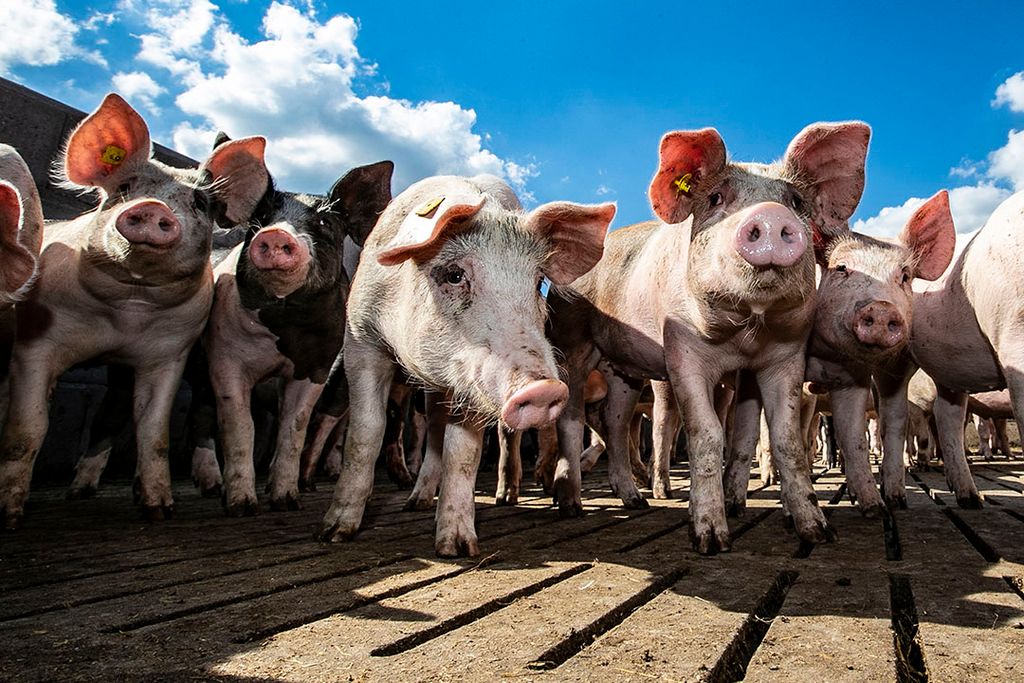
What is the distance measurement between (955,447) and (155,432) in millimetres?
5442

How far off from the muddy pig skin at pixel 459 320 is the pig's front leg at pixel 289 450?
1.23 m

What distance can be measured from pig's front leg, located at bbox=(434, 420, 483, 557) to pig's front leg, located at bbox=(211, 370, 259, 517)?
5.51ft

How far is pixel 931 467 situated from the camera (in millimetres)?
10391

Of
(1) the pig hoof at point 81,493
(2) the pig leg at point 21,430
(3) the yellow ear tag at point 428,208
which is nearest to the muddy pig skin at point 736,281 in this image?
(3) the yellow ear tag at point 428,208

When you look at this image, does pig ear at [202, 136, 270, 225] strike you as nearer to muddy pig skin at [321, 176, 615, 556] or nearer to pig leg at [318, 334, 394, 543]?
muddy pig skin at [321, 176, 615, 556]

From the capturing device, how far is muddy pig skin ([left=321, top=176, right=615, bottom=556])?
9.00ft

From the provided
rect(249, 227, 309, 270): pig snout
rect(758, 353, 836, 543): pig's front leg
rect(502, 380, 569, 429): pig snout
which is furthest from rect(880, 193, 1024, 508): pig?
rect(249, 227, 309, 270): pig snout

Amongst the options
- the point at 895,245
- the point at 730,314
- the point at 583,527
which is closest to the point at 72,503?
the point at 583,527

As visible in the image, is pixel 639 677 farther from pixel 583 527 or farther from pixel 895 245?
pixel 895 245

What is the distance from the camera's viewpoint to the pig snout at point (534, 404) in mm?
2465

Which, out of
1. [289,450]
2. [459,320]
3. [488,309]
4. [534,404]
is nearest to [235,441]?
[289,450]

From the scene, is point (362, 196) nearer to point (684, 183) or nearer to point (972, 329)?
point (684, 183)

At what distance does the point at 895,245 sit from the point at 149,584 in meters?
4.30

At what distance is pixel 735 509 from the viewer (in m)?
4.67
